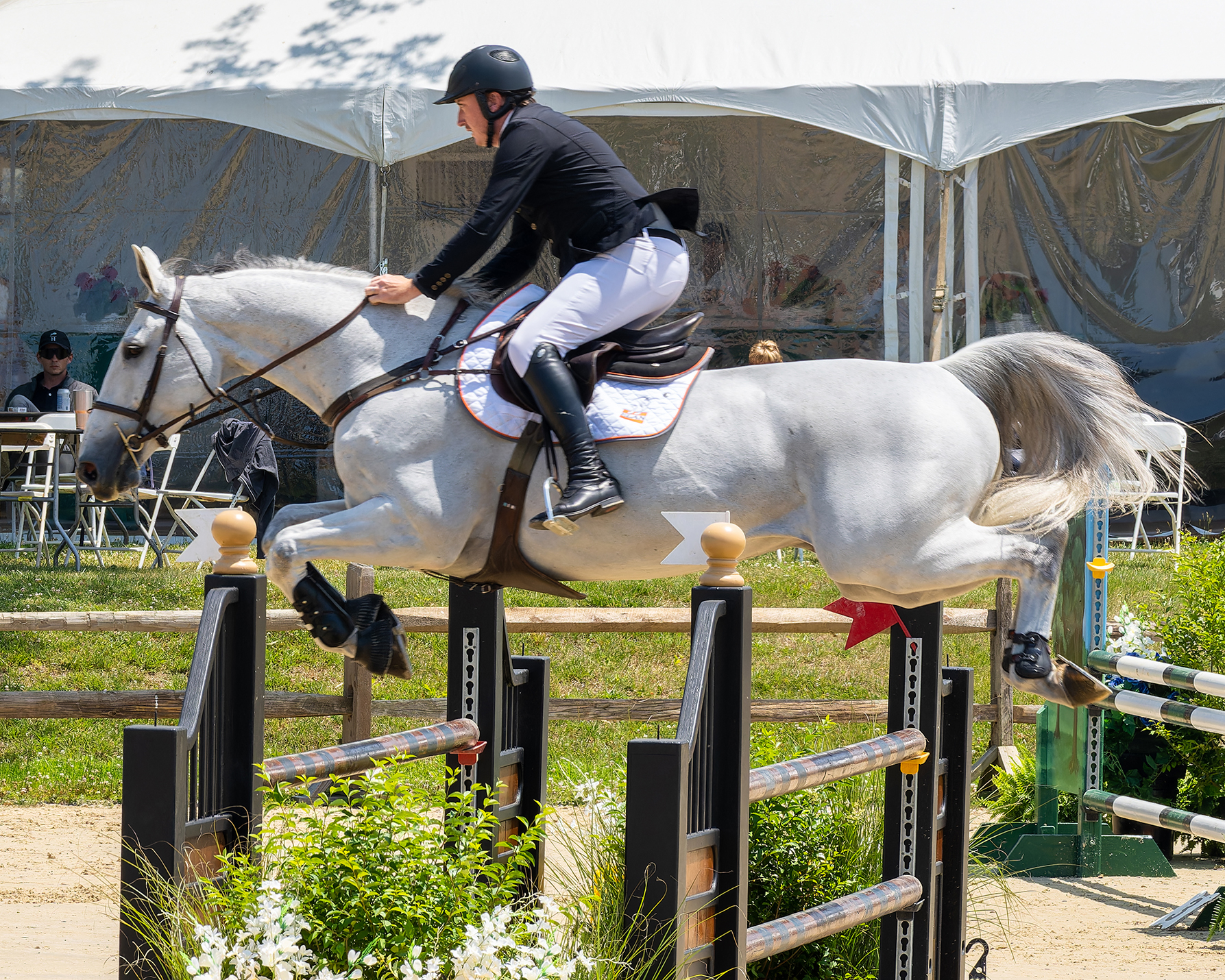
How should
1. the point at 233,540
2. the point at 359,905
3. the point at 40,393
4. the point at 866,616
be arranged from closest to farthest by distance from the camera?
the point at 359,905 → the point at 233,540 → the point at 866,616 → the point at 40,393

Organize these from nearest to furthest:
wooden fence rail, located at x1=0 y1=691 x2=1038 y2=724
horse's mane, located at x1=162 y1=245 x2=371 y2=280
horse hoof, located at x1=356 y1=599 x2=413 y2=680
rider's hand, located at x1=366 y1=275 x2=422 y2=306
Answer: horse hoof, located at x1=356 y1=599 x2=413 y2=680
rider's hand, located at x1=366 y1=275 x2=422 y2=306
horse's mane, located at x1=162 y1=245 x2=371 y2=280
wooden fence rail, located at x1=0 y1=691 x2=1038 y2=724

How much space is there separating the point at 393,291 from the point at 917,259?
20.0ft

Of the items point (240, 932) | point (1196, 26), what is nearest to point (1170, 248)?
point (1196, 26)

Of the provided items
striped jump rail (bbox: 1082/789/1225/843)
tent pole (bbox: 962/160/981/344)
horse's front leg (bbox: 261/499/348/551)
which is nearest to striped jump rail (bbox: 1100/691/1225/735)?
striped jump rail (bbox: 1082/789/1225/843)

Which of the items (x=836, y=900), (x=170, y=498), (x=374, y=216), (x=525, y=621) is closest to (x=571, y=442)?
(x=836, y=900)

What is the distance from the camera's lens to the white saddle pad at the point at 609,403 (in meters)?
3.34

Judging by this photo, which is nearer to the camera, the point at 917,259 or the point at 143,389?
the point at 143,389

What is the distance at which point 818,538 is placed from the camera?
132 inches

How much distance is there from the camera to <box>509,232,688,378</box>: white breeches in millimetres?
3375

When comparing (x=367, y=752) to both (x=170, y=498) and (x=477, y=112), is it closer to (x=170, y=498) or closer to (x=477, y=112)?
(x=477, y=112)

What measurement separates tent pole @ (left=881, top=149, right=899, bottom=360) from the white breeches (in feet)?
18.9

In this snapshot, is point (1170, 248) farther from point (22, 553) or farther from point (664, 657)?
point (22, 553)

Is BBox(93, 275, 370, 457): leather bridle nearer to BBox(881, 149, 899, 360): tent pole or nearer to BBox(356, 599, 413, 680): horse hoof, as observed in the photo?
BBox(356, 599, 413, 680): horse hoof

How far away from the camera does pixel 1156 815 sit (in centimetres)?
466
